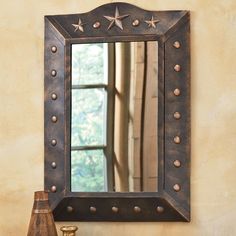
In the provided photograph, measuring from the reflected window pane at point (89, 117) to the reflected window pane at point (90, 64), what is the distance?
36 millimetres

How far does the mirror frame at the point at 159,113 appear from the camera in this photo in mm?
2025

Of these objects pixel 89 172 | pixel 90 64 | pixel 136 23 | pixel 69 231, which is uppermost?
pixel 136 23

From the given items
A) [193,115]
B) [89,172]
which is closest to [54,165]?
[89,172]

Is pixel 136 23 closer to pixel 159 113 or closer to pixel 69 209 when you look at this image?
pixel 159 113

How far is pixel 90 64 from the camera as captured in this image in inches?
81.9

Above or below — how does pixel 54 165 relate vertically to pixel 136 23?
below

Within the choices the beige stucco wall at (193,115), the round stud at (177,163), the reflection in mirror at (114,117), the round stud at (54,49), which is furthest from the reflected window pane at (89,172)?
the round stud at (54,49)

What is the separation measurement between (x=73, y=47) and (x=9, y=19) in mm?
254

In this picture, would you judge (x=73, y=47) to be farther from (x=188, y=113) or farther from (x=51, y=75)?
(x=188, y=113)

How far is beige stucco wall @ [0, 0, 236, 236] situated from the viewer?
2.03 meters

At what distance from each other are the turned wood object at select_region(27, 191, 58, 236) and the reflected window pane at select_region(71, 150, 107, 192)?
20 cm

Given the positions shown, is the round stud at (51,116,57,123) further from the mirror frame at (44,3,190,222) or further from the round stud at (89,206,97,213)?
the round stud at (89,206,97,213)

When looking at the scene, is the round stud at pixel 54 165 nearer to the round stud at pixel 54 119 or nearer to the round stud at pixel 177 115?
the round stud at pixel 54 119

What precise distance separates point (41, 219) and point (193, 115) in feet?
1.93
